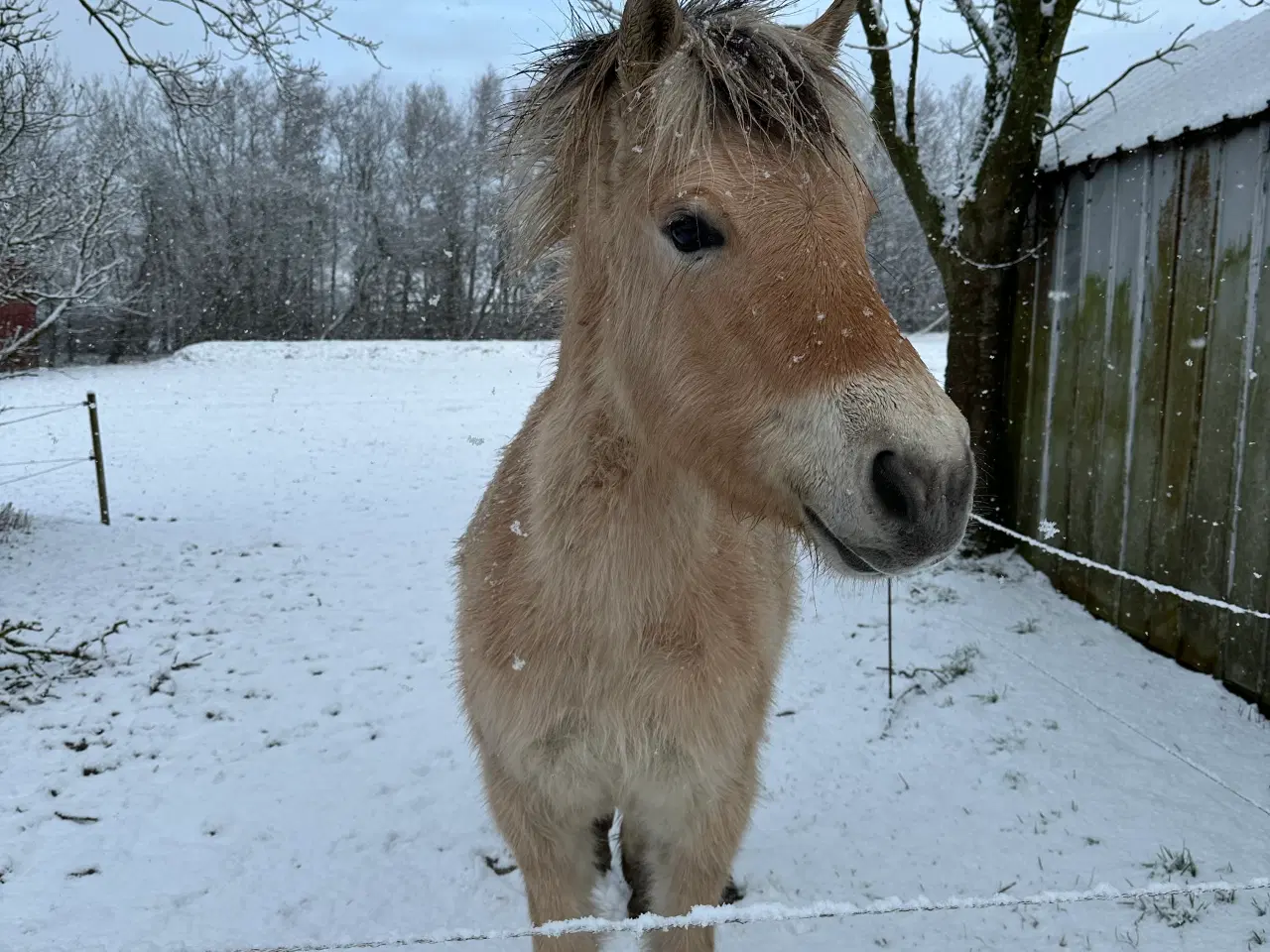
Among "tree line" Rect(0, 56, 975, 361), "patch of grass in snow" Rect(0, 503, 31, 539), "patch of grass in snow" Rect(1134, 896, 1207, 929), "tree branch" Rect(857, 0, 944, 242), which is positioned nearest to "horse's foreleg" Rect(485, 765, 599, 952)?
"patch of grass in snow" Rect(1134, 896, 1207, 929)

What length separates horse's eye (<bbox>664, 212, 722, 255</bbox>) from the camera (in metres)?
1.63

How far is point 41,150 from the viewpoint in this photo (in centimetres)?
1036

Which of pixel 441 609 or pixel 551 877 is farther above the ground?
pixel 551 877

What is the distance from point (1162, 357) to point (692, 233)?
16.2 feet

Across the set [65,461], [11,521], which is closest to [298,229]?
[65,461]

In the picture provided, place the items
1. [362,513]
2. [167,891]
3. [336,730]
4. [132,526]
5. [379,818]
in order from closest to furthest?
[167,891]
[379,818]
[336,730]
[132,526]
[362,513]

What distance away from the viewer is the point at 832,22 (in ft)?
7.20

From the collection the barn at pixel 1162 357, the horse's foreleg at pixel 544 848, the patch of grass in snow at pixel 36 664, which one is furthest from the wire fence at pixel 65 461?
the barn at pixel 1162 357

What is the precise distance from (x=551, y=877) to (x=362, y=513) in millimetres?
8235

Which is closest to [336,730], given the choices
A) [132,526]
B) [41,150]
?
[132,526]

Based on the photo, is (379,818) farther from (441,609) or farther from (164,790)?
(441,609)

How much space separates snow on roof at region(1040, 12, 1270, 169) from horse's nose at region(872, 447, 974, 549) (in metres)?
4.54

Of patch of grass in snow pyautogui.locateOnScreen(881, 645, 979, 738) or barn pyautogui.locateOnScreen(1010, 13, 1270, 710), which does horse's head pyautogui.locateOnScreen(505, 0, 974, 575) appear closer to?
patch of grass in snow pyautogui.locateOnScreen(881, 645, 979, 738)

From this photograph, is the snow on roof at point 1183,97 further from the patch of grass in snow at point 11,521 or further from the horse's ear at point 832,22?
the patch of grass in snow at point 11,521
